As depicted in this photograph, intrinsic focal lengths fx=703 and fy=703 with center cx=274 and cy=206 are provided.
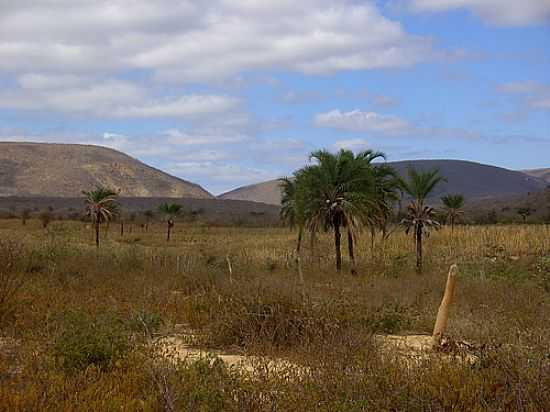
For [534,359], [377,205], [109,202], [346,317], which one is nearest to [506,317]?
[346,317]

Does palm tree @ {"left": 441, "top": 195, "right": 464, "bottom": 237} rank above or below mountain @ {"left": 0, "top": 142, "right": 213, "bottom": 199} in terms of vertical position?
below

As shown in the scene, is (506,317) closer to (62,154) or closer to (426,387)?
(426,387)

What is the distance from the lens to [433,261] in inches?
1067

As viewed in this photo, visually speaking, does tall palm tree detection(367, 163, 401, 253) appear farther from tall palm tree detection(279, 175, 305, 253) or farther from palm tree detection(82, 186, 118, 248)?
palm tree detection(82, 186, 118, 248)

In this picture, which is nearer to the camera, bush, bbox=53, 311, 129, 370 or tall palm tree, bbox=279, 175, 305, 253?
bush, bbox=53, 311, 129, 370

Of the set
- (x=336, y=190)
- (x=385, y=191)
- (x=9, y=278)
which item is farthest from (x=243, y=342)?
(x=385, y=191)

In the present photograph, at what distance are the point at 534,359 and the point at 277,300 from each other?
382 cm

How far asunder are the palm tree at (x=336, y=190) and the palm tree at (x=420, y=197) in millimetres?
1479

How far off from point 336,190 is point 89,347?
14.8m

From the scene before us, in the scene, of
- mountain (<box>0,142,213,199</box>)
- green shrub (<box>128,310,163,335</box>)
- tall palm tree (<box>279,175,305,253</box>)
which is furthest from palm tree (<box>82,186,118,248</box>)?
mountain (<box>0,142,213,199</box>)

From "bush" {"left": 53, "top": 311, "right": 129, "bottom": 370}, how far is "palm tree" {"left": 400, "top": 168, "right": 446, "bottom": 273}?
15.9 metres

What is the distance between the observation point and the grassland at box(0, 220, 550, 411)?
19.0 feet

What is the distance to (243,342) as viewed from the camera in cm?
892

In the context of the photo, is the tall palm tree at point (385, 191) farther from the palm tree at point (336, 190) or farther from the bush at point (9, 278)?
the bush at point (9, 278)
